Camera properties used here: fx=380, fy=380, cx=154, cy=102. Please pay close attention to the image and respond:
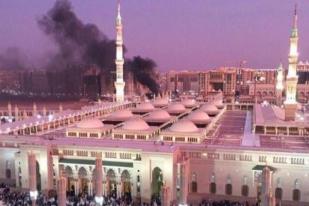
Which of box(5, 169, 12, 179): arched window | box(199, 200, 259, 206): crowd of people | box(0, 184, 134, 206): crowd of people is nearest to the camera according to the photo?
box(0, 184, 134, 206): crowd of people

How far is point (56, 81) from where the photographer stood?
7106 cm

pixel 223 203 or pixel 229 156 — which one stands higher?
pixel 229 156

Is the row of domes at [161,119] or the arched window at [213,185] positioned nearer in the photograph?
the arched window at [213,185]

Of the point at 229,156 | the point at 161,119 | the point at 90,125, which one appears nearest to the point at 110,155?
the point at 90,125

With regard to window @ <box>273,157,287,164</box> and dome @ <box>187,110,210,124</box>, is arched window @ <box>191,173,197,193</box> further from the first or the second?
dome @ <box>187,110,210,124</box>

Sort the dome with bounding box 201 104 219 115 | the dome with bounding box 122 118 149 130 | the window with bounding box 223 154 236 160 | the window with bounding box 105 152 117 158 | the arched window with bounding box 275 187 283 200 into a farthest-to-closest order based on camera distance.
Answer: the dome with bounding box 201 104 219 115 → the dome with bounding box 122 118 149 130 → the window with bounding box 105 152 117 158 → the window with bounding box 223 154 236 160 → the arched window with bounding box 275 187 283 200

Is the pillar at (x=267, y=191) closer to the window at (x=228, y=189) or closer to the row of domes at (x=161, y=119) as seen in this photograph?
A: the window at (x=228, y=189)

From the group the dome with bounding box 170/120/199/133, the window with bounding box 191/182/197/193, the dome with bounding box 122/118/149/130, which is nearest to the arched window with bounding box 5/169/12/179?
the dome with bounding box 122/118/149/130

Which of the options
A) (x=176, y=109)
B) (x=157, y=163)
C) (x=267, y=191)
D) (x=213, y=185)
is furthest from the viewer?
(x=176, y=109)

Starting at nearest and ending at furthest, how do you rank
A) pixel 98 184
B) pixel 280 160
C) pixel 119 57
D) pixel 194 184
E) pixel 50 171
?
pixel 98 184 → pixel 280 160 → pixel 194 184 → pixel 50 171 → pixel 119 57

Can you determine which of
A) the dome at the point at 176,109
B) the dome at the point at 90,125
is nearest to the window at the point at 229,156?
the dome at the point at 90,125

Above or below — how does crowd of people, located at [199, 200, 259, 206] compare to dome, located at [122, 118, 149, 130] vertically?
below

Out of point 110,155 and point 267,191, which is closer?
point 267,191

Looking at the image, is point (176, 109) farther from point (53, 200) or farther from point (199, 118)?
point (53, 200)
